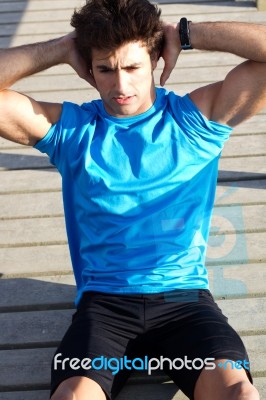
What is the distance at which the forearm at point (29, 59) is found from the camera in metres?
2.30

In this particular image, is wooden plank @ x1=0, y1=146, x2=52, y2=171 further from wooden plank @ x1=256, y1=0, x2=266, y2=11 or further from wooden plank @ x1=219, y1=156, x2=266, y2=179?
wooden plank @ x1=256, y1=0, x2=266, y2=11

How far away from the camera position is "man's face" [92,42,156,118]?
7.26ft

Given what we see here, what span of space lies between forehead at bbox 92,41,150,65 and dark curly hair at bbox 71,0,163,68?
0.01 meters

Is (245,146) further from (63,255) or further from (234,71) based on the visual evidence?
(234,71)

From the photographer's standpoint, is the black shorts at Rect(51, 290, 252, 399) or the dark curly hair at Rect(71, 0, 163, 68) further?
the dark curly hair at Rect(71, 0, 163, 68)

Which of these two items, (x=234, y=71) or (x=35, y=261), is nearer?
(x=234, y=71)

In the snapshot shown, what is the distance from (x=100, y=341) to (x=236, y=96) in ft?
2.50

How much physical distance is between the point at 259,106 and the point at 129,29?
1.43 feet

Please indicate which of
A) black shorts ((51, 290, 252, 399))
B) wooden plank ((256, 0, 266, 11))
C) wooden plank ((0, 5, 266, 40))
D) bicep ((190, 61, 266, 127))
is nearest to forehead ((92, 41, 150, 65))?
bicep ((190, 61, 266, 127))

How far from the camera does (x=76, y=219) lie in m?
2.36

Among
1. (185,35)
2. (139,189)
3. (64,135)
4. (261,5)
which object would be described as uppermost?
(185,35)

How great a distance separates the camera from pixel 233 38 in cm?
225

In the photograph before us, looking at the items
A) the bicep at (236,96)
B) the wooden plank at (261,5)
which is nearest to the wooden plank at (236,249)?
the bicep at (236,96)

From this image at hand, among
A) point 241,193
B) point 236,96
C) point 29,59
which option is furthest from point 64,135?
point 241,193
